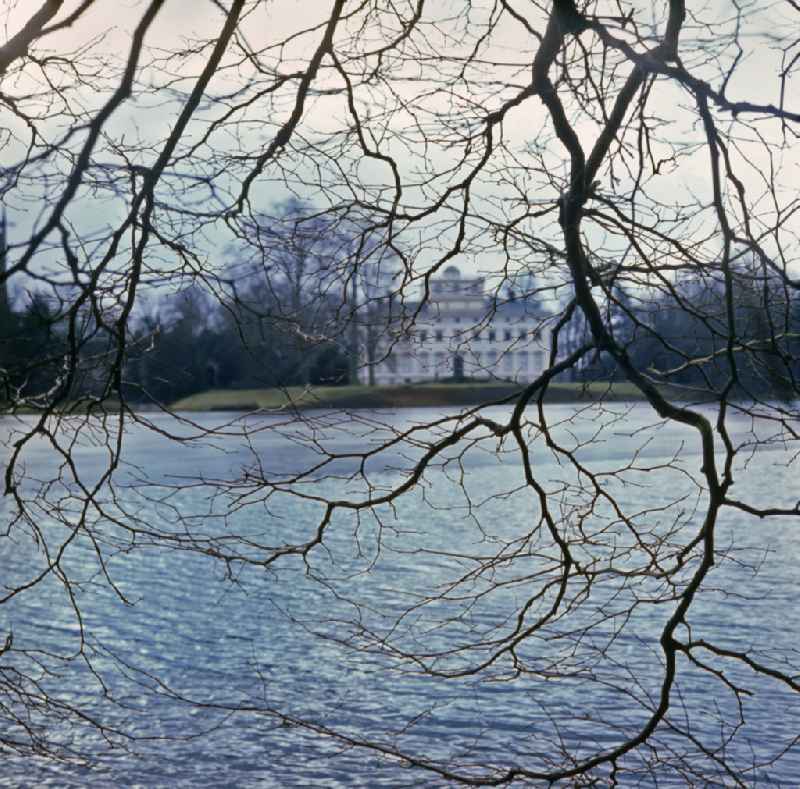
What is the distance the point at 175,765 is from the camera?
645cm

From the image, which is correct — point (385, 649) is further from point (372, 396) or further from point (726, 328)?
point (372, 396)

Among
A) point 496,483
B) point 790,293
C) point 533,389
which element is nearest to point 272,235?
point 533,389

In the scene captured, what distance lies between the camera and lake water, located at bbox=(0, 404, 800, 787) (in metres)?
4.57

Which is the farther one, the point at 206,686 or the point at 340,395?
the point at 340,395

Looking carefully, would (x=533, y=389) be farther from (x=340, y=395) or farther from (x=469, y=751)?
(x=340, y=395)

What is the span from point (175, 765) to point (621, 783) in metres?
2.37

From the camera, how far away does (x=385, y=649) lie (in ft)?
16.6

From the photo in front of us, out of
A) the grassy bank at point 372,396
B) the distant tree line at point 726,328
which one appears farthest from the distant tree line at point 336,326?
the grassy bank at point 372,396

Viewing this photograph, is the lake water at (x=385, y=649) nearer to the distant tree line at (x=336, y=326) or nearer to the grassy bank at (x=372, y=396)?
the distant tree line at (x=336, y=326)

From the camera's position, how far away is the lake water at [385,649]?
4.57 meters

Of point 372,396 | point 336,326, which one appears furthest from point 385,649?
point 372,396

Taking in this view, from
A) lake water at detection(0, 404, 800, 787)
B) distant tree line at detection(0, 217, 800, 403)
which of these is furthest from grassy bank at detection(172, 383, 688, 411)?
distant tree line at detection(0, 217, 800, 403)

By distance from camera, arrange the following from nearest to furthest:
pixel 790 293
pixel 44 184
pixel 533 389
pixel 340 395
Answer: pixel 533 389
pixel 790 293
pixel 44 184
pixel 340 395

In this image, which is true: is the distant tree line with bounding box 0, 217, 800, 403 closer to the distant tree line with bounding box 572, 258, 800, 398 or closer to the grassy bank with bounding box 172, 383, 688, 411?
the distant tree line with bounding box 572, 258, 800, 398
